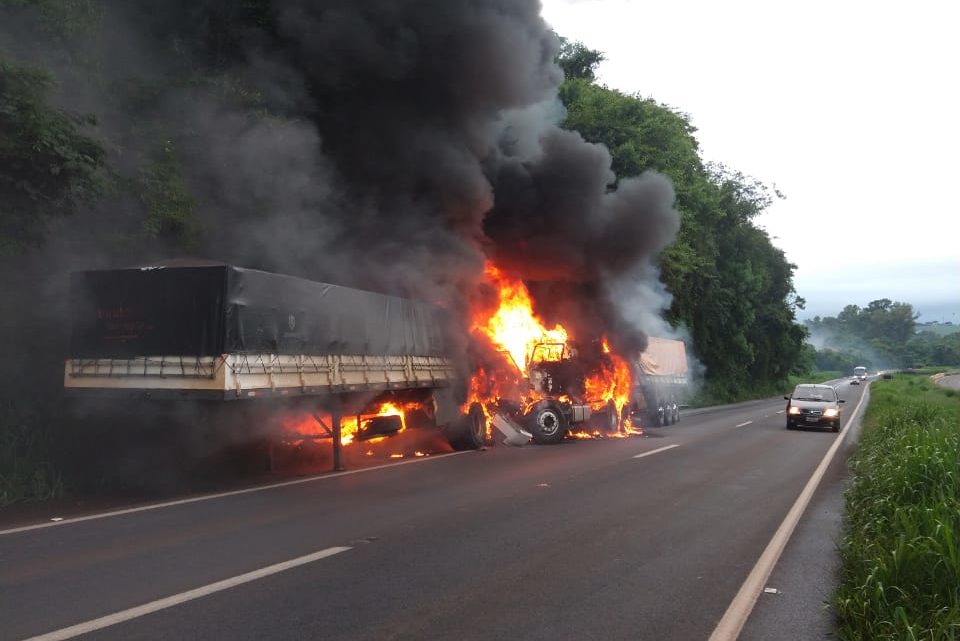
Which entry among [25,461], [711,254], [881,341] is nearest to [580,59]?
[711,254]

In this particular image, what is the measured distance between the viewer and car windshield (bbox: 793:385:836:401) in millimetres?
21220

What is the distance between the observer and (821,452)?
596 inches

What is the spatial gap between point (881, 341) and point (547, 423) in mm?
150087

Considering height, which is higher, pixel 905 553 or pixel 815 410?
pixel 815 410

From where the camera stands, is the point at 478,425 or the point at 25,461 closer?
the point at 25,461

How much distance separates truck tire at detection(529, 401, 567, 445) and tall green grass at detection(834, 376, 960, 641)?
8.41 m

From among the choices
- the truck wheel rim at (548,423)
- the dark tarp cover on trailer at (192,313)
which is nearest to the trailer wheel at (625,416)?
the truck wheel rim at (548,423)

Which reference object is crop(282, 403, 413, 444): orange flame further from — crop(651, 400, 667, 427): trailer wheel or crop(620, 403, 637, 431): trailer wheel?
crop(651, 400, 667, 427): trailer wheel

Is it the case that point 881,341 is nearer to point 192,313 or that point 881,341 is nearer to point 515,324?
point 515,324

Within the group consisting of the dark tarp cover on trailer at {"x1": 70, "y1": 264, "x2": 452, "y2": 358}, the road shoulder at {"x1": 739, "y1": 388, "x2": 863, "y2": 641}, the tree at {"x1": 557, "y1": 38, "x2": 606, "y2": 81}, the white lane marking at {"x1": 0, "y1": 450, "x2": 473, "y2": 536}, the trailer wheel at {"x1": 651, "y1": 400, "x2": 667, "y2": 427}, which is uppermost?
the tree at {"x1": 557, "y1": 38, "x2": 606, "y2": 81}

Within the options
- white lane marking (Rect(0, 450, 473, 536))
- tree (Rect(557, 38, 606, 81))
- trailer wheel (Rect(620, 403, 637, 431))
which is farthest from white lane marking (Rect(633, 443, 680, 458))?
tree (Rect(557, 38, 606, 81))

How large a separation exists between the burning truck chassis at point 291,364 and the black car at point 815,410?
24.1ft

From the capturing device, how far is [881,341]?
482 feet

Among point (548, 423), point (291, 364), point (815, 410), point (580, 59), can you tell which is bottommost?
point (815, 410)
